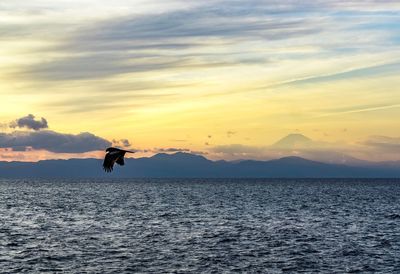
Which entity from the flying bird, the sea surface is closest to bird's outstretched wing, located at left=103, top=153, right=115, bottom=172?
the flying bird

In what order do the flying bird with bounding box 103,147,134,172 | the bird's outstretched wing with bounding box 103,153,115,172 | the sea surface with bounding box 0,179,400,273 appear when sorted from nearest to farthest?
1. the bird's outstretched wing with bounding box 103,153,115,172
2. the flying bird with bounding box 103,147,134,172
3. the sea surface with bounding box 0,179,400,273

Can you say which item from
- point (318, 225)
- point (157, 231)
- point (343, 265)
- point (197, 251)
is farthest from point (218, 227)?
point (343, 265)

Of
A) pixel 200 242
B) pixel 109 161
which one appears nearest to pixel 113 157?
pixel 109 161

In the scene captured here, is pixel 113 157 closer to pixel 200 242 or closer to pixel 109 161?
pixel 109 161

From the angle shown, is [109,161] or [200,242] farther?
[200,242]

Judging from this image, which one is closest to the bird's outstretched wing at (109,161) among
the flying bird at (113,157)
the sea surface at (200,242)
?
the flying bird at (113,157)

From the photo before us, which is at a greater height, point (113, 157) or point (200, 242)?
point (113, 157)

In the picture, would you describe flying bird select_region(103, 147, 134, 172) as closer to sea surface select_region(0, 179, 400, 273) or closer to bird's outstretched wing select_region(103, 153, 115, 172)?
bird's outstretched wing select_region(103, 153, 115, 172)

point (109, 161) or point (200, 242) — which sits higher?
point (109, 161)

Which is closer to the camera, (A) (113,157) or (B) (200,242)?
(A) (113,157)

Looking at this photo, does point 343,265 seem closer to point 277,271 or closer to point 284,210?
point 277,271

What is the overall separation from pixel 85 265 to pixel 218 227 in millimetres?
41385

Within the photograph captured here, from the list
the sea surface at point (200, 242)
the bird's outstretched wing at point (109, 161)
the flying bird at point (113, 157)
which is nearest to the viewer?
the bird's outstretched wing at point (109, 161)

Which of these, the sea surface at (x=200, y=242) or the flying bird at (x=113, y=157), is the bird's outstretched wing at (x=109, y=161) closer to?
the flying bird at (x=113, y=157)
